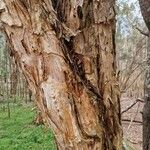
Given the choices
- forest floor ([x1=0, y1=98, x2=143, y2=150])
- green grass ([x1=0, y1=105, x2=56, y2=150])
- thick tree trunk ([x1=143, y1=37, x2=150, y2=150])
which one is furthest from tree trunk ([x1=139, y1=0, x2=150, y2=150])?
green grass ([x1=0, y1=105, x2=56, y2=150])

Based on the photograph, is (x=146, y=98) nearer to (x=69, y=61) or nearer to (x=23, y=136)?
(x=69, y=61)

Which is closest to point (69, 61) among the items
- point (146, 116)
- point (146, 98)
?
point (146, 98)

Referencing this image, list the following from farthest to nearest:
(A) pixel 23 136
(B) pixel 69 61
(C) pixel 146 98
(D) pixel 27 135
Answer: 1. (D) pixel 27 135
2. (A) pixel 23 136
3. (C) pixel 146 98
4. (B) pixel 69 61

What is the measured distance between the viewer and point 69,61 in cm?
212

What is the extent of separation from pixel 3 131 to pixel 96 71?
11.8 metres

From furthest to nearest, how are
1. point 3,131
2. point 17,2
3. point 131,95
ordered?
1. point 131,95
2. point 3,131
3. point 17,2

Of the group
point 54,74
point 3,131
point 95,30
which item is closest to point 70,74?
point 54,74

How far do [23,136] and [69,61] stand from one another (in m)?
10.3

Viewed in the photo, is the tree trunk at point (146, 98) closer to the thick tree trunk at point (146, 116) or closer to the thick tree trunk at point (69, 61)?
the thick tree trunk at point (146, 116)

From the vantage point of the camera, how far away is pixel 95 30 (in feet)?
7.03

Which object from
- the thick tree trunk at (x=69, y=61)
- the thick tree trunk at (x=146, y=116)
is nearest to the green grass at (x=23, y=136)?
the thick tree trunk at (x=146, y=116)

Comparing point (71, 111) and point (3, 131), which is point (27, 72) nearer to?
point (71, 111)

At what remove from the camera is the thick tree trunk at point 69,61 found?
6.79 feet

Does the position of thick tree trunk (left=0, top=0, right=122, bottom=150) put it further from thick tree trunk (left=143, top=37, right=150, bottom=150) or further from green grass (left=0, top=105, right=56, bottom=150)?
green grass (left=0, top=105, right=56, bottom=150)
